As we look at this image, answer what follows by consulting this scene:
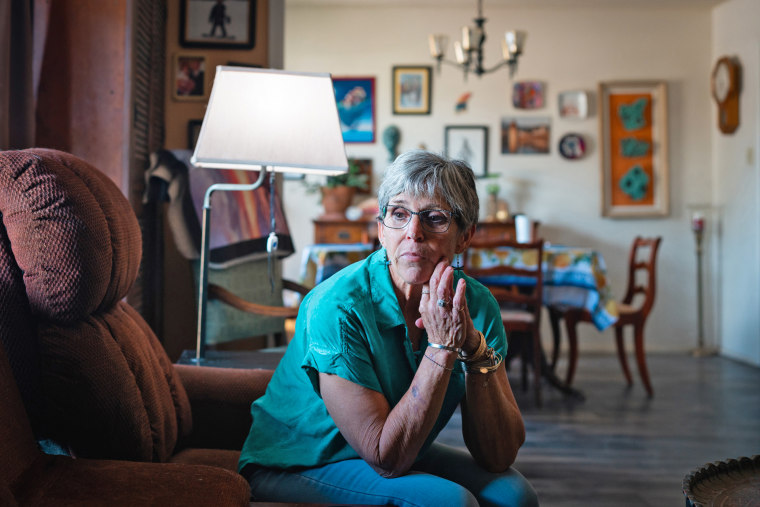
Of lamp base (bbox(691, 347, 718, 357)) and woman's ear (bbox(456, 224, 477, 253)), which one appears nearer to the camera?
woman's ear (bbox(456, 224, 477, 253))

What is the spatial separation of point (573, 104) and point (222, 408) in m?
4.75

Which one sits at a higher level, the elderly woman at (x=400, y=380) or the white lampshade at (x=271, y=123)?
the white lampshade at (x=271, y=123)

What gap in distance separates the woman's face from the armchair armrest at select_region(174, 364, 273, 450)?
57 centimetres

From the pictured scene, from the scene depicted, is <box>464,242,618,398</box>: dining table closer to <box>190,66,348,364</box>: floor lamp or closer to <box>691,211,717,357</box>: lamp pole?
<box>190,66,348,364</box>: floor lamp

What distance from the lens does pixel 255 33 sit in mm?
3170

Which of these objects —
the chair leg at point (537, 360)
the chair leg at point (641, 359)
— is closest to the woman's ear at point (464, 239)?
the chair leg at point (537, 360)

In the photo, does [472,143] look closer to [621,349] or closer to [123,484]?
[621,349]

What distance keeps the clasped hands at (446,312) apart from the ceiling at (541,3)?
16.0 ft

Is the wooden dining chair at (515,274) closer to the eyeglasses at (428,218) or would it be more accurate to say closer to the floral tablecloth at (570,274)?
the floral tablecloth at (570,274)

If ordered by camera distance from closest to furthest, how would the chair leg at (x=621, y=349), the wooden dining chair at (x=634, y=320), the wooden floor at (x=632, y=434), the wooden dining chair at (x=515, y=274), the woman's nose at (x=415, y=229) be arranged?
1. the woman's nose at (x=415, y=229)
2. the wooden floor at (x=632, y=434)
3. the wooden dining chair at (x=515, y=274)
4. the wooden dining chair at (x=634, y=320)
5. the chair leg at (x=621, y=349)

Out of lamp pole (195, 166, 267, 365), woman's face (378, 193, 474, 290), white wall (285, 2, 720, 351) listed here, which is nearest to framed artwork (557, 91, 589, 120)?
white wall (285, 2, 720, 351)

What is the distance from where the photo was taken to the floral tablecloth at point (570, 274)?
3676 millimetres

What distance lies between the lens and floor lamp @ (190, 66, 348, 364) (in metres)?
1.74

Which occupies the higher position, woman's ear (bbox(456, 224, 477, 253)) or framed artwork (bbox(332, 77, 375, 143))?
framed artwork (bbox(332, 77, 375, 143))
